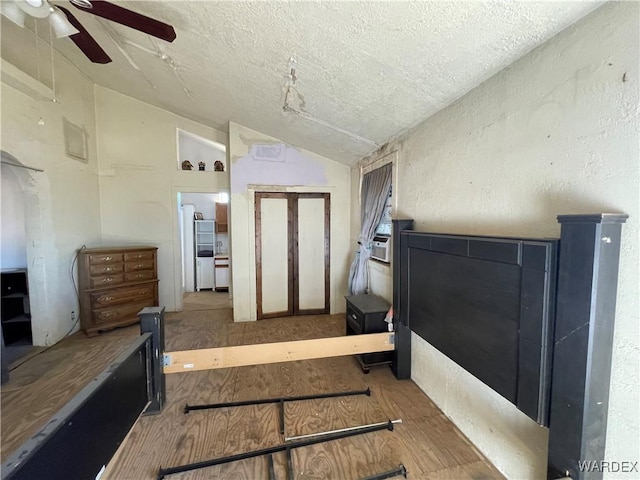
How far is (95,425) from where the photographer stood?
1.05 metres

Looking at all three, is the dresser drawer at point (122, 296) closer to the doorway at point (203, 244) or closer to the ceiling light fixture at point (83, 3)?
the doorway at point (203, 244)

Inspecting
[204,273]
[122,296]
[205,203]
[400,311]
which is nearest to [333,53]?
[400,311]

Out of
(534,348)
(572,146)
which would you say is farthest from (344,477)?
(572,146)

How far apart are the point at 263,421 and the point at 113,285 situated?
3.00 metres

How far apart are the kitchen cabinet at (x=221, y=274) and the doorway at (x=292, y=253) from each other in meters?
2.35

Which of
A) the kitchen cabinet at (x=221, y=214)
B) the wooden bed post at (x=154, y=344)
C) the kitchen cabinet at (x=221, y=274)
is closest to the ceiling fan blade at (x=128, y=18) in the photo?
the wooden bed post at (x=154, y=344)

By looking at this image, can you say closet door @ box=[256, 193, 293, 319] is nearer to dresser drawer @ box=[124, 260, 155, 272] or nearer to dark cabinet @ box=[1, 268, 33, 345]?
dresser drawer @ box=[124, 260, 155, 272]

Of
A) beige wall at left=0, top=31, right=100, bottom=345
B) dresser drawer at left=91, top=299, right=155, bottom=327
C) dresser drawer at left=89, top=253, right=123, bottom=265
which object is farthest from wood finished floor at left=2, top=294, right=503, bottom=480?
dresser drawer at left=89, top=253, right=123, bottom=265

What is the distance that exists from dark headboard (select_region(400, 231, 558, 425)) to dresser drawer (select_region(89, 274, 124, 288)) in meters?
3.87

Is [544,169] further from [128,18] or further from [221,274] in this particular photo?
[221,274]

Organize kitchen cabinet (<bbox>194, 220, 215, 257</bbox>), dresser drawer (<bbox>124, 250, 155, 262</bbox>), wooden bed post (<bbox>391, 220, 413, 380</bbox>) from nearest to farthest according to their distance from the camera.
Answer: wooden bed post (<bbox>391, 220, 413, 380</bbox>) → dresser drawer (<bbox>124, 250, 155, 262</bbox>) → kitchen cabinet (<bbox>194, 220, 215, 257</bbox>)

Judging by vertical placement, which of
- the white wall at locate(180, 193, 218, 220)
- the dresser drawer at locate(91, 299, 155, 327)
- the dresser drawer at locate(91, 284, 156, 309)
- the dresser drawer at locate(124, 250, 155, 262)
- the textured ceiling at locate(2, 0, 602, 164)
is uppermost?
the textured ceiling at locate(2, 0, 602, 164)

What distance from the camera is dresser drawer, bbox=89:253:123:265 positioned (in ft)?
11.6

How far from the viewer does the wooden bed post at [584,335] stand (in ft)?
3.28
